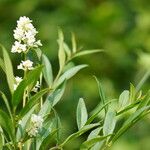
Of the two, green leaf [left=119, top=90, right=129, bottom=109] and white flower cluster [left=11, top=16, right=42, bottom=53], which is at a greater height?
white flower cluster [left=11, top=16, right=42, bottom=53]

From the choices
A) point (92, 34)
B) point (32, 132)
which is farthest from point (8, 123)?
point (92, 34)

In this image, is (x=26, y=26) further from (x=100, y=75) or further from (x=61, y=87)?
(x=100, y=75)

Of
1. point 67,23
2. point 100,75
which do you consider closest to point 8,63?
point 100,75

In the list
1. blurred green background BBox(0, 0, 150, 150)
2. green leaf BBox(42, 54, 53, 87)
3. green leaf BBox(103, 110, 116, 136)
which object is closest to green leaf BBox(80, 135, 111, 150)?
green leaf BBox(103, 110, 116, 136)

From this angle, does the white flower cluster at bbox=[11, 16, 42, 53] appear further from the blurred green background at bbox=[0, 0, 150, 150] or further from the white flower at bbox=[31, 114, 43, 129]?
the blurred green background at bbox=[0, 0, 150, 150]

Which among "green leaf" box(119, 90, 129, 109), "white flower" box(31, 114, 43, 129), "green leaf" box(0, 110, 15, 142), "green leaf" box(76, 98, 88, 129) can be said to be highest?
"green leaf" box(0, 110, 15, 142)

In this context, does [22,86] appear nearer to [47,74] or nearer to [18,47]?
[18,47]
